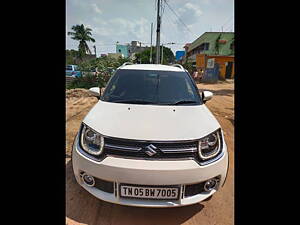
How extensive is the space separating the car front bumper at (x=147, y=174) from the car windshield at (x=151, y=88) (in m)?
0.93

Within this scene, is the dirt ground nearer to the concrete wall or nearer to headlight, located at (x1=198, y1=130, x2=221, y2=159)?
headlight, located at (x1=198, y1=130, x2=221, y2=159)

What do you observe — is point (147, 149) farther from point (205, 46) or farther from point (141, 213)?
point (205, 46)

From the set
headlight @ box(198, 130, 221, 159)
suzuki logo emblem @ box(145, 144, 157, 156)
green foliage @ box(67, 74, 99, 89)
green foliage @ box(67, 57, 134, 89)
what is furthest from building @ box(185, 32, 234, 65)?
suzuki logo emblem @ box(145, 144, 157, 156)

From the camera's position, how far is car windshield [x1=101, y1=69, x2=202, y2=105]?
236cm

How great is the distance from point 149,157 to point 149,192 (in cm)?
29

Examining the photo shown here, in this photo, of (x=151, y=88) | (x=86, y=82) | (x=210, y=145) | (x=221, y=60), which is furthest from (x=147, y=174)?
(x=221, y=60)

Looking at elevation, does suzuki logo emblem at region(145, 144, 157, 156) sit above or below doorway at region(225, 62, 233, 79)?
below

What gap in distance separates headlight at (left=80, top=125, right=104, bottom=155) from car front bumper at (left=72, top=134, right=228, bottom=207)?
87mm
